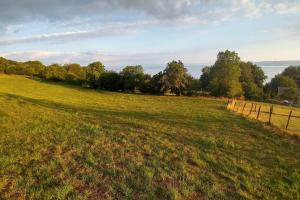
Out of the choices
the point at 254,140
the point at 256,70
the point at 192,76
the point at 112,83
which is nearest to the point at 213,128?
the point at 254,140

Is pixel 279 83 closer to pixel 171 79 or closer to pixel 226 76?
pixel 226 76

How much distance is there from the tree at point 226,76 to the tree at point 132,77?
672 inches

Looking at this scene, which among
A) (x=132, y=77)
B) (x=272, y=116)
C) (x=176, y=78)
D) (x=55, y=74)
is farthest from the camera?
(x=55, y=74)

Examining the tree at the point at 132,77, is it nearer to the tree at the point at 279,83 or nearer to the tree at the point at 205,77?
the tree at the point at 205,77

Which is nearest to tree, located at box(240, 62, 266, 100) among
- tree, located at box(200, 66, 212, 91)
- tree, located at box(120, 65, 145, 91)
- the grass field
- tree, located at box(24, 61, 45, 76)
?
tree, located at box(200, 66, 212, 91)

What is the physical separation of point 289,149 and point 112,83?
61346mm

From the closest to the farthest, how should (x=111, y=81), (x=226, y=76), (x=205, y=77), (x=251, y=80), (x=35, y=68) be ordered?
(x=226, y=76) < (x=111, y=81) < (x=205, y=77) < (x=251, y=80) < (x=35, y=68)

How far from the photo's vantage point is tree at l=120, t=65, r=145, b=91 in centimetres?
6825

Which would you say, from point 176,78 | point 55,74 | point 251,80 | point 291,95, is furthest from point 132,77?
point 291,95

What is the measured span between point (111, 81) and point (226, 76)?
92.0 feet

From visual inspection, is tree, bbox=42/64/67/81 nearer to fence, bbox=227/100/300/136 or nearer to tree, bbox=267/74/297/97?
fence, bbox=227/100/300/136

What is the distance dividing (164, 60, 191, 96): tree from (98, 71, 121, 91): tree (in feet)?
42.6

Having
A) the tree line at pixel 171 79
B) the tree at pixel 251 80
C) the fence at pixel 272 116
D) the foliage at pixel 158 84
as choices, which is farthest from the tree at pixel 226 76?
the fence at pixel 272 116

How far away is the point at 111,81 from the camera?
7200 centimetres
